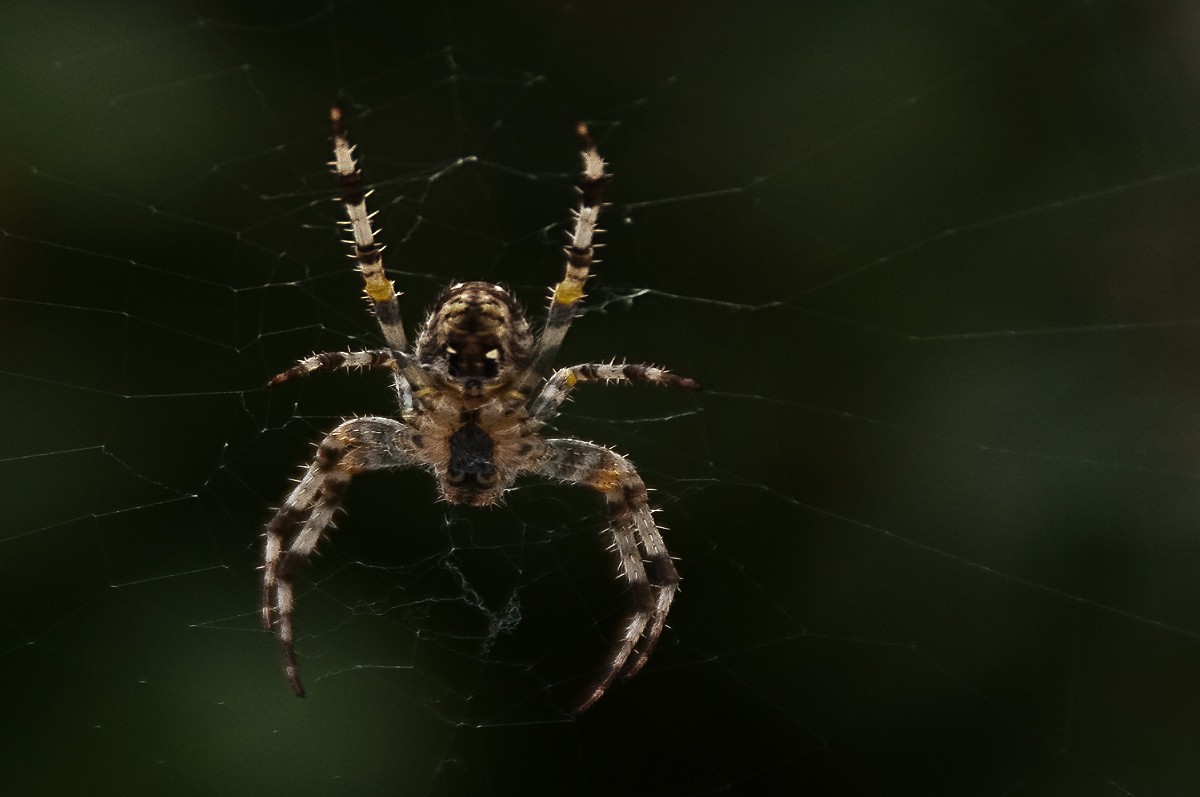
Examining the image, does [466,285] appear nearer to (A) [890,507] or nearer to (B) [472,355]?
(B) [472,355]

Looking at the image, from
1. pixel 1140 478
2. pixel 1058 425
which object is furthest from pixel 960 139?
pixel 1140 478

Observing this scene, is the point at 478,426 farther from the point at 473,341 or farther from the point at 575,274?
the point at 575,274

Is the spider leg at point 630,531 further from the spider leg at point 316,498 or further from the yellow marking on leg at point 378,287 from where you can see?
the yellow marking on leg at point 378,287

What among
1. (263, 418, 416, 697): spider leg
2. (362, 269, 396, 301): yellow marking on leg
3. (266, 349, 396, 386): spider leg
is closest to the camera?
(266, 349, 396, 386): spider leg

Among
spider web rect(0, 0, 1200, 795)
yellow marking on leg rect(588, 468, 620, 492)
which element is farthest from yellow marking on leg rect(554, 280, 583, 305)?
spider web rect(0, 0, 1200, 795)

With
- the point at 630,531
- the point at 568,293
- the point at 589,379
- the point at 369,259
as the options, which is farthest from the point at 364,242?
the point at 630,531

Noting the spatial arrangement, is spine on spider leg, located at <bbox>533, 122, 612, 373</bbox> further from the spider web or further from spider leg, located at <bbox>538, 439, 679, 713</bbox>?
the spider web
